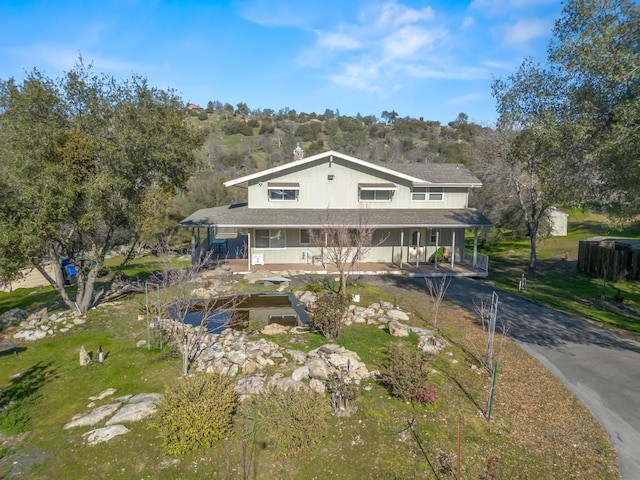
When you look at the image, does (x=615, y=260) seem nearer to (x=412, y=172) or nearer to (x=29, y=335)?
(x=412, y=172)

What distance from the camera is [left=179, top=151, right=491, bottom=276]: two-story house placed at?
2188 cm

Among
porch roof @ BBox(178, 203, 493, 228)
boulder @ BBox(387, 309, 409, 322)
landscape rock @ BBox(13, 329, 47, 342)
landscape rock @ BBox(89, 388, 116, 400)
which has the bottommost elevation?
landscape rock @ BBox(89, 388, 116, 400)

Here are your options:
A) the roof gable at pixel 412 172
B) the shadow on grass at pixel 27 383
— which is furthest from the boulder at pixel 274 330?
the roof gable at pixel 412 172

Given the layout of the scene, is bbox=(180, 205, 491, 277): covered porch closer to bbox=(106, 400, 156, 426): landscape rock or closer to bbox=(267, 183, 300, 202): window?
bbox=(267, 183, 300, 202): window

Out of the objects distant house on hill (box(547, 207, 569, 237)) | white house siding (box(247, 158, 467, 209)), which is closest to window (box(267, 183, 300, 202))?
white house siding (box(247, 158, 467, 209))

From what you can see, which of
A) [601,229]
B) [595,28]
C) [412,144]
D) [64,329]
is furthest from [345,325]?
[412,144]

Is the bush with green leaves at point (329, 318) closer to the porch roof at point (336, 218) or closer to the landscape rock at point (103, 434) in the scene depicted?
the landscape rock at point (103, 434)

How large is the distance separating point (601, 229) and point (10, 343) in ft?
140

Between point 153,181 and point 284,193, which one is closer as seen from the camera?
point 153,181

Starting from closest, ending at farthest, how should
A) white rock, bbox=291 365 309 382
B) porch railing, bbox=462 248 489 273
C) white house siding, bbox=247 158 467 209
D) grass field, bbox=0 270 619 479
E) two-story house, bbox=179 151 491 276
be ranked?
grass field, bbox=0 270 619 479
white rock, bbox=291 365 309 382
porch railing, bbox=462 248 489 273
two-story house, bbox=179 151 491 276
white house siding, bbox=247 158 467 209

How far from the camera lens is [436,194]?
2419cm

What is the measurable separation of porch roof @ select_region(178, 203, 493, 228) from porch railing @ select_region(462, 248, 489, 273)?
74.4 inches

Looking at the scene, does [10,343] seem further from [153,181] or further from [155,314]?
[153,181]

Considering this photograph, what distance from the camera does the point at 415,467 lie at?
6414mm
